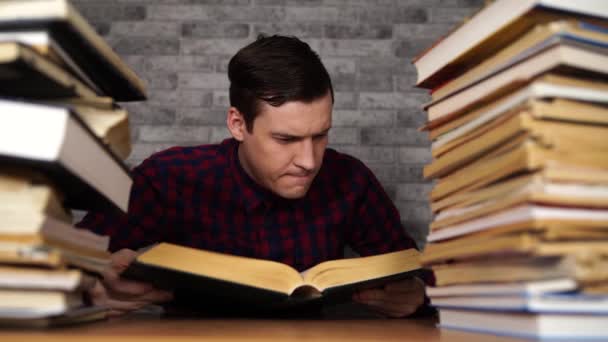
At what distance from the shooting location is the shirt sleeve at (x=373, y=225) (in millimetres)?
1478

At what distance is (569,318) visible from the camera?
0.46m

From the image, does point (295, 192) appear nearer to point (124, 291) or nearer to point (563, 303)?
point (124, 291)

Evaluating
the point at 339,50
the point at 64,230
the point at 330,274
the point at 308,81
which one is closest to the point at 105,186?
the point at 64,230

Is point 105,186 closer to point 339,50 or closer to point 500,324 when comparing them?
→ point 500,324

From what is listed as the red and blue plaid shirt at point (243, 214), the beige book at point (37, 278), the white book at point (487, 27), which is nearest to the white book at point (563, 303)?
the white book at point (487, 27)

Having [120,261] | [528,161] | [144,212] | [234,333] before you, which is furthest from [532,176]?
[144,212]

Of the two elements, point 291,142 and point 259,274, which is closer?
point 259,274

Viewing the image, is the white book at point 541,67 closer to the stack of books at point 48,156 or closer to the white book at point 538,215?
the white book at point 538,215

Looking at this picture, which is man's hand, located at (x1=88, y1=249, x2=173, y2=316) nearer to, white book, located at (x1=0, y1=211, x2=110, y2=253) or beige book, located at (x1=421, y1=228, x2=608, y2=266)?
white book, located at (x1=0, y1=211, x2=110, y2=253)

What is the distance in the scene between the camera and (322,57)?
1949 millimetres

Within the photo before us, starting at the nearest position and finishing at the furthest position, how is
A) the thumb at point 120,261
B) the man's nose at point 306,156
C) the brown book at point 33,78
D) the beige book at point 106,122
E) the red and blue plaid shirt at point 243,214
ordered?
1. the brown book at point 33,78
2. the beige book at point 106,122
3. the thumb at point 120,261
4. the man's nose at point 306,156
5. the red and blue plaid shirt at point 243,214

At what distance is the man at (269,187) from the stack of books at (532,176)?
2.30 feet

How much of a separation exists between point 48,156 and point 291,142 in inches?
34.7

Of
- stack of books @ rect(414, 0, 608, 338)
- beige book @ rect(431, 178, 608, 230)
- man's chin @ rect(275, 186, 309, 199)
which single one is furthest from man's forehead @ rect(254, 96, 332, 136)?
beige book @ rect(431, 178, 608, 230)
